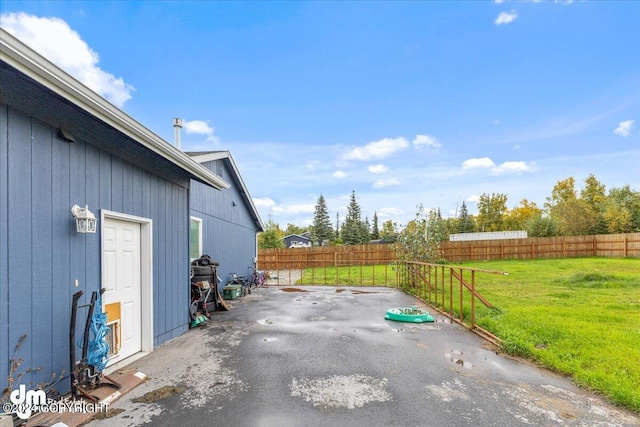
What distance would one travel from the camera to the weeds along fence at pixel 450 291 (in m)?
5.47

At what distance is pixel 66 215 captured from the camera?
3.14 m

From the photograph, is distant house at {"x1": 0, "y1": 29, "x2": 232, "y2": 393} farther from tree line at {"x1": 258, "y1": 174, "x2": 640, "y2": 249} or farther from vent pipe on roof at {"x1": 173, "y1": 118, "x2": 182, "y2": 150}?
tree line at {"x1": 258, "y1": 174, "x2": 640, "y2": 249}

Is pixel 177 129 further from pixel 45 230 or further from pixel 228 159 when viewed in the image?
pixel 45 230

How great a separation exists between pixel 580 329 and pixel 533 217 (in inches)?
1300

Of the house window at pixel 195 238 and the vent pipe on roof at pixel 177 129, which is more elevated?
the vent pipe on roof at pixel 177 129

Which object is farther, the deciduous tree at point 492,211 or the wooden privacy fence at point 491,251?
the deciduous tree at point 492,211

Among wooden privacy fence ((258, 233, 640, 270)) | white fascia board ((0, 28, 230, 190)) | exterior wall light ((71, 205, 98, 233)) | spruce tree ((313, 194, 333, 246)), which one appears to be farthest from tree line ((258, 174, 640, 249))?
exterior wall light ((71, 205, 98, 233))

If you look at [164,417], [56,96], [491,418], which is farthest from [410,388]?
[56,96]

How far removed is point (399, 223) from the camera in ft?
37.6

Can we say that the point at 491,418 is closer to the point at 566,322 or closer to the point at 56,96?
the point at 566,322

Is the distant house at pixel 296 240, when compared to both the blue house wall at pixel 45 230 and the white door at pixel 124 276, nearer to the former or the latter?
the white door at pixel 124 276

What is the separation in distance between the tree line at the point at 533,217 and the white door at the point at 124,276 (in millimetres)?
8150

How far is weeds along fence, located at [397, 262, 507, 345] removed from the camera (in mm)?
5469

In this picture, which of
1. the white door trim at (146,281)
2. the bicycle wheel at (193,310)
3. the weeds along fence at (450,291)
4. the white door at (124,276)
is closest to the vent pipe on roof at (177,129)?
the white door trim at (146,281)
